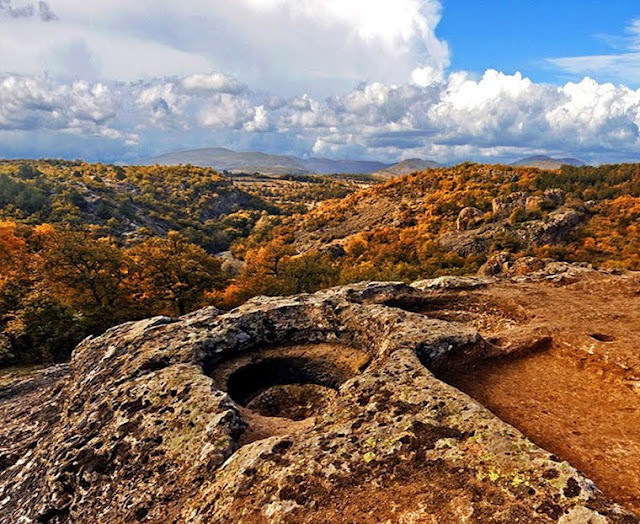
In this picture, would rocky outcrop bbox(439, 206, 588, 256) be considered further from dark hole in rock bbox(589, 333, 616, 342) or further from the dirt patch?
the dirt patch

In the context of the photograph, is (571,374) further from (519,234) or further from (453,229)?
(453,229)

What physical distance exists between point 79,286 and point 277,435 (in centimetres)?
4077

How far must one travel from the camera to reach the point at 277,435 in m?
12.3

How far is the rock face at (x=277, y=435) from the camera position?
8.68 metres

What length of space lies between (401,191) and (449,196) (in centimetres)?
2711

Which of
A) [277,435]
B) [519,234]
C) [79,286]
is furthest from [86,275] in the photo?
[519,234]

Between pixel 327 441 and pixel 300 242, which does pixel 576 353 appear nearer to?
pixel 327 441

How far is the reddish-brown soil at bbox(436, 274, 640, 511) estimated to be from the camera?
10.8m

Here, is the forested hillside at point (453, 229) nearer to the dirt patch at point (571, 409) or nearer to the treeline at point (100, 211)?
the treeline at point (100, 211)

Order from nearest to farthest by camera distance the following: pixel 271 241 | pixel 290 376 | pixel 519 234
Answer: pixel 290 376 < pixel 519 234 < pixel 271 241

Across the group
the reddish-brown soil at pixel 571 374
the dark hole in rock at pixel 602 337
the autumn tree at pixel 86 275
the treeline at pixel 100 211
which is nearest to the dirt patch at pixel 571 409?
the reddish-brown soil at pixel 571 374

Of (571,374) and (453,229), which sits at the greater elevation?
(571,374)

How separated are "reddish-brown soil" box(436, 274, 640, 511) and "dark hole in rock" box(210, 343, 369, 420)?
478 cm

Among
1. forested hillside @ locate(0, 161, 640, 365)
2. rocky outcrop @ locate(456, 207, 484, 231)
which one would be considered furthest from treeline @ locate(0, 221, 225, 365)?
rocky outcrop @ locate(456, 207, 484, 231)
